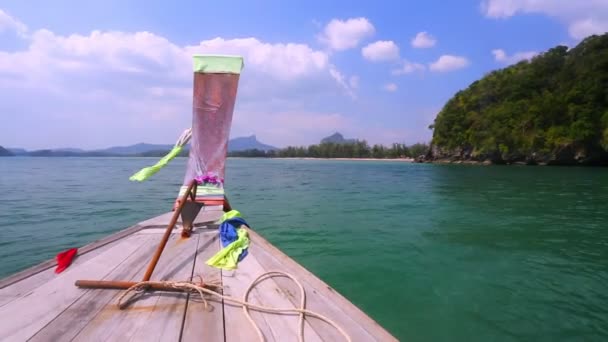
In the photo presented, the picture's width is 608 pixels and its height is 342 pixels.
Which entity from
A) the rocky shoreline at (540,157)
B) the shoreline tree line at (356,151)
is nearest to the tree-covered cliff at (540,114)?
the rocky shoreline at (540,157)

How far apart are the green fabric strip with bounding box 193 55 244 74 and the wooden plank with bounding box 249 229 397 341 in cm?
264

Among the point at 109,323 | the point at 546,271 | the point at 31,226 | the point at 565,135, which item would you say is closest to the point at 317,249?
the point at 546,271

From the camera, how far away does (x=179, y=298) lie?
236 centimetres

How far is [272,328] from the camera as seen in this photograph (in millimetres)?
1954

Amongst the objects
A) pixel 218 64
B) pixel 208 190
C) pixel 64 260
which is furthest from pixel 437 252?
pixel 64 260

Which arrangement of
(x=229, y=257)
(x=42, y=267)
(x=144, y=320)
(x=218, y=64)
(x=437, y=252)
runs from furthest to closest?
(x=437, y=252) → (x=218, y=64) → (x=229, y=257) → (x=42, y=267) → (x=144, y=320)

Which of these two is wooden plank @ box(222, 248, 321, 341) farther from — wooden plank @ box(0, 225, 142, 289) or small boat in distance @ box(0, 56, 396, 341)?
wooden plank @ box(0, 225, 142, 289)

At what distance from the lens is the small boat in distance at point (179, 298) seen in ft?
6.23

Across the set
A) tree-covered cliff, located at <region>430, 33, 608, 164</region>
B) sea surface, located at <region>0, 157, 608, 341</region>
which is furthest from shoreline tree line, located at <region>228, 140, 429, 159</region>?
sea surface, located at <region>0, 157, 608, 341</region>

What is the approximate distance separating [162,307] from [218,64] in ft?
10.1

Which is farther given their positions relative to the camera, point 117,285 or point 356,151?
point 356,151

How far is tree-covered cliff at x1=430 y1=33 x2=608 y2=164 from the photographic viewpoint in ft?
152

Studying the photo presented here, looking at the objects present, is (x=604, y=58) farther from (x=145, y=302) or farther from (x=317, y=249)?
(x=145, y=302)

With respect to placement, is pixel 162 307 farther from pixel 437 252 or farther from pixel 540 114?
pixel 540 114
